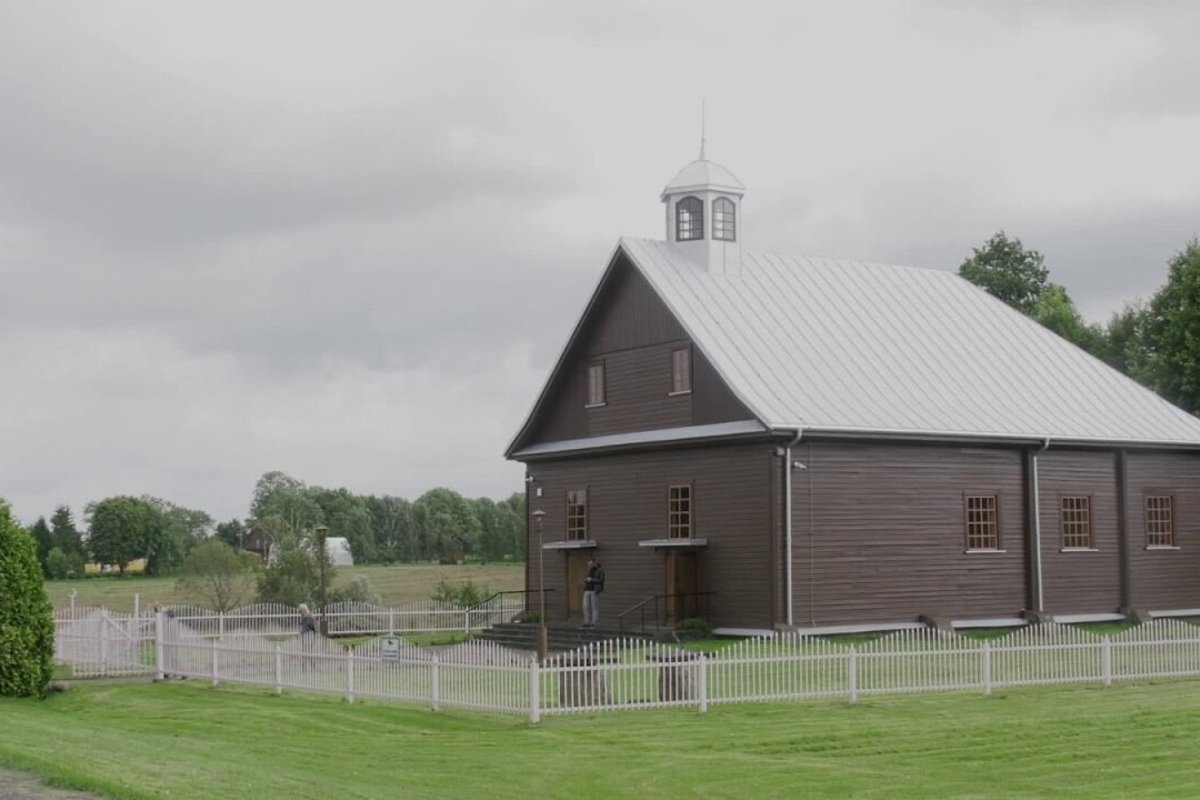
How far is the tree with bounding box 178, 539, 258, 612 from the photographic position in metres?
51.6

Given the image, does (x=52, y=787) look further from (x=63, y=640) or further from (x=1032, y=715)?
(x=63, y=640)

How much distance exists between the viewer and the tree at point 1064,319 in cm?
6297

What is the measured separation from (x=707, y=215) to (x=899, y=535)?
9.02 meters

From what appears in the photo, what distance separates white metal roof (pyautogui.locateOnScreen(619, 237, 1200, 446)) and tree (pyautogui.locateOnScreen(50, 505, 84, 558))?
2712 inches


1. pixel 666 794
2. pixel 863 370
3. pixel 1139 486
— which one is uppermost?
pixel 863 370

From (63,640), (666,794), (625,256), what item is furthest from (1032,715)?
(63,640)

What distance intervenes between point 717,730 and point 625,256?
60.6 feet

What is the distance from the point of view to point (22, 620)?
2748cm

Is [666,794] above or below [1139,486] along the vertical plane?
below

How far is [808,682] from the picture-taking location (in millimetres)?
24469

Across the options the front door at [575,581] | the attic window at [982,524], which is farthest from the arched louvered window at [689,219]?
the attic window at [982,524]

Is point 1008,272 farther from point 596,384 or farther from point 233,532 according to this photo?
point 233,532

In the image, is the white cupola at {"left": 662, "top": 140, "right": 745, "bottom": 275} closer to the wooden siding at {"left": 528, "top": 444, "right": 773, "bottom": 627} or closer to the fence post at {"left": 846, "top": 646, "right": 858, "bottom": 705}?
the wooden siding at {"left": 528, "top": 444, "right": 773, "bottom": 627}

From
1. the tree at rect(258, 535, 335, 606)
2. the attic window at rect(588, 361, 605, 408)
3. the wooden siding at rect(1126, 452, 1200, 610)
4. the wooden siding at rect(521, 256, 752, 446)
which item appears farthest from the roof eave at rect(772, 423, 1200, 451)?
the tree at rect(258, 535, 335, 606)
